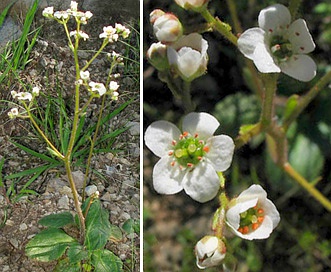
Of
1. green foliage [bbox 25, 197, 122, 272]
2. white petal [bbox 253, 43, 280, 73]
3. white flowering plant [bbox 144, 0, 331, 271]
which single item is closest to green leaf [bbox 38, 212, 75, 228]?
green foliage [bbox 25, 197, 122, 272]

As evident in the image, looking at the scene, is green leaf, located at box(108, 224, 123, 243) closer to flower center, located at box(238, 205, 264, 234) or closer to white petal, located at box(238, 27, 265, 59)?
flower center, located at box(238, 205, 264, 234)

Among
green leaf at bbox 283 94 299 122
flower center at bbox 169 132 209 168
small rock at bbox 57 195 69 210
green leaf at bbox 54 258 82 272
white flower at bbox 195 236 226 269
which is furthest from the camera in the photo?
small rock at bbox 57 195 69 210

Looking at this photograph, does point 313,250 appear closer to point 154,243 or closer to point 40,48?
point 154,243

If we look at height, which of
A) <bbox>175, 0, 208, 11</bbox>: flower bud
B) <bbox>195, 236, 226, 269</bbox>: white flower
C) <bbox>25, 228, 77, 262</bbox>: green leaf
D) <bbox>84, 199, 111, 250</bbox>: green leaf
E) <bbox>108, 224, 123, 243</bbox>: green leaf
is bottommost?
<bbox>108, 224, 123, 243</bbox>: green leaf

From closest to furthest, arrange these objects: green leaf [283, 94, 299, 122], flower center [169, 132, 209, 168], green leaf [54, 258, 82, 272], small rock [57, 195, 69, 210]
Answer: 1. flower center [169, 132, 209, 168]
2. green leaf [283, 94, 299, 122]
3. green leaf [54, 258, 82, 272]
4. small rock [57, 195, 69, 210]

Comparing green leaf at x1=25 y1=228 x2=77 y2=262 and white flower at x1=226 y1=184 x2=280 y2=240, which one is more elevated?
white flower at x1=226 y1=184 x2=280 y2=240

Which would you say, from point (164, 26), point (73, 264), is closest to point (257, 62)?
point (164, 26)

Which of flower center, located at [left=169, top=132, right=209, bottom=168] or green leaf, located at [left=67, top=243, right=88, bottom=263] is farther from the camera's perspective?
green leaf, located at [left=67, top=243, right=88, bottom=263]

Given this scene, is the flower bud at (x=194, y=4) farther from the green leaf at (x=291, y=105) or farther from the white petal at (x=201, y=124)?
the green leaf at (x=291, y=105)
